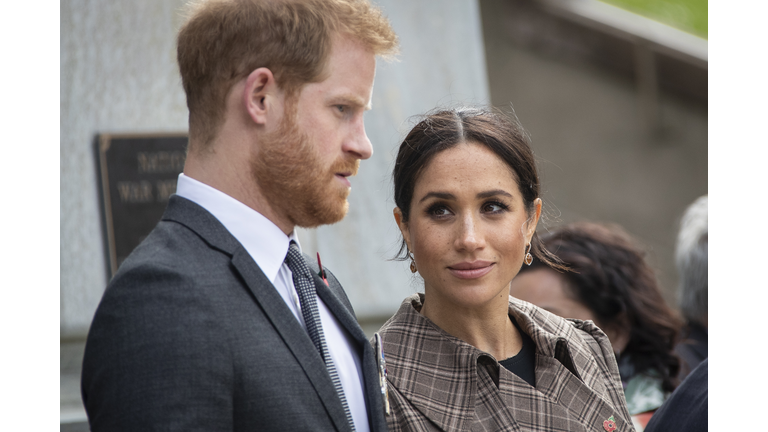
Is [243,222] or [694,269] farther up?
[243,222]

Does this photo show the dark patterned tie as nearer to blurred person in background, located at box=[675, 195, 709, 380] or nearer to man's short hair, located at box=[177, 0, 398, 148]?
man's short hair, located at box=[177, 0, 398, 148]

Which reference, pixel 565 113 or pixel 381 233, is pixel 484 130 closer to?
pixel 381 233

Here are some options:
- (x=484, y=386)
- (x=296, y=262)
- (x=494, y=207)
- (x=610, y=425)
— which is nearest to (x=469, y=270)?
(x=494, y=207)

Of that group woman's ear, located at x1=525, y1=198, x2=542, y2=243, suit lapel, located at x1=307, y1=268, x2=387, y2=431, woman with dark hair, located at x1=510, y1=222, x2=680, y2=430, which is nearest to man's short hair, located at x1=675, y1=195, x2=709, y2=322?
woman with dark hair, located at x1=510, y1=222, x2=680, y2=430

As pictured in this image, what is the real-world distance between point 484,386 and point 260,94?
1.08 meters

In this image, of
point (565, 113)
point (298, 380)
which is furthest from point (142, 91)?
point (565, 113)

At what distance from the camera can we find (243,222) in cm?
166

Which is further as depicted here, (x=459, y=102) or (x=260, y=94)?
(x=459, y=102)

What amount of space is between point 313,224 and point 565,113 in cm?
574

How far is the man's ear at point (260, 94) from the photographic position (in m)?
1.64

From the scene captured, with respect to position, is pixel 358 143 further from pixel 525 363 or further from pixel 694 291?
pixel 694 291

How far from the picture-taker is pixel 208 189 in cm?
165

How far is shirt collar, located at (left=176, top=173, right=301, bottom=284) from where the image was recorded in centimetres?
165

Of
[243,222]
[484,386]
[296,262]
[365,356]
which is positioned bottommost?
[484,386]
